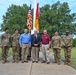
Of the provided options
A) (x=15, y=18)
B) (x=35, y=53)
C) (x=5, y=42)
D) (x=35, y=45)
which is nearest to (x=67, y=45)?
(x=35, y=45)

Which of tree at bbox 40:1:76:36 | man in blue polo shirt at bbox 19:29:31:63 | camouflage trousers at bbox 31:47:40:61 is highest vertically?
tree at bbox 40:1:76:36

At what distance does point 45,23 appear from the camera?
7750 cm

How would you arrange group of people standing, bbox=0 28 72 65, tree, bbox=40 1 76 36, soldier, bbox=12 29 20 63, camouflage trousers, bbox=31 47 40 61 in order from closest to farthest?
1. group of people standing, bbox=0 28 72 65
2. soldier, bbox=12 29 20 63
3. camouflage trousers, bbox=31 47 40 61
4. tree, bbox=40 1 76 36

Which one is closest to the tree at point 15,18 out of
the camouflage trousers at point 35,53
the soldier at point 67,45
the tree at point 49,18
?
the tree at point 49,18

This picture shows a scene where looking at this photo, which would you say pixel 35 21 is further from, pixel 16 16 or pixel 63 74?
pixel 16 16

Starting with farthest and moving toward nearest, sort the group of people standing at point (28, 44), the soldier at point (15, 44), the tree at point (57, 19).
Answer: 1. the tree at point (57, 19)
2. the soldier at point (15, 44)
3. the group of people standing at point (28, 44)

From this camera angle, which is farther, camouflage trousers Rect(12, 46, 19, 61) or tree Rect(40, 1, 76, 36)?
tree Rect(40, 1, 76, 36)

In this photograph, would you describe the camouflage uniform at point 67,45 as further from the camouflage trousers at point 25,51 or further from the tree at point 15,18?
the tree at point 15,18

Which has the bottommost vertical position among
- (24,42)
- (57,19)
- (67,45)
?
(67,45)

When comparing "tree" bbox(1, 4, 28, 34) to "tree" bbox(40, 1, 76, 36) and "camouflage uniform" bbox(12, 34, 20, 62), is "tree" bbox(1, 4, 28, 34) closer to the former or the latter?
"tree" bbox(40, 1, 76, 36)

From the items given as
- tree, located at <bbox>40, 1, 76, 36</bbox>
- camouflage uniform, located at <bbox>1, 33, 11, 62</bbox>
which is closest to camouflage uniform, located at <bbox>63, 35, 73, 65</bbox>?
camouflage uniform, located at <bbox>1, 33, 11, 62</bbox>

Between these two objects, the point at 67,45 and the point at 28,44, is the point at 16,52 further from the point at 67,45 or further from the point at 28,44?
the point at 67,45

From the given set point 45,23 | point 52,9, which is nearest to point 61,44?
point 45,23

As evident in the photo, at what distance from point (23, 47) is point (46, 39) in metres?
1.46
